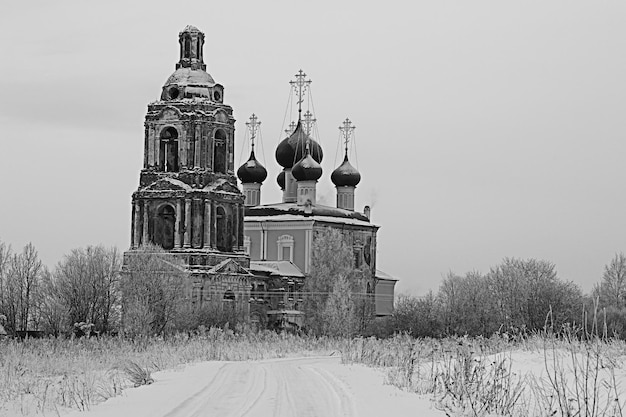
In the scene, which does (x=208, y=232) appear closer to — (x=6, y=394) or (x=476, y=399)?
(x=6, y=394)

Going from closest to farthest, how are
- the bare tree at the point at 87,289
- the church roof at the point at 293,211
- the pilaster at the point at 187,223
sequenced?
1. the bare tree at the point at 87,289
2. the pilaster at the point at 187,223
3. the church roof at the point at 293,211

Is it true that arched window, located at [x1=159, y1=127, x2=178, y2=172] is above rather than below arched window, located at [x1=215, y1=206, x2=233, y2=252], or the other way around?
above

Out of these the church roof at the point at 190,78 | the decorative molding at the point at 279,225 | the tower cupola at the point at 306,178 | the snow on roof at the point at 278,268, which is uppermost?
the church roof at the point at 190,78

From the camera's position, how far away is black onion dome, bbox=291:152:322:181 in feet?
244

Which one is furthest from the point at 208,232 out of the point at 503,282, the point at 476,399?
the point at 476,399

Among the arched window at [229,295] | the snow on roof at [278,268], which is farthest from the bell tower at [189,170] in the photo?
the snow on roof at [278,268]

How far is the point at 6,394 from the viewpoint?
17969mm

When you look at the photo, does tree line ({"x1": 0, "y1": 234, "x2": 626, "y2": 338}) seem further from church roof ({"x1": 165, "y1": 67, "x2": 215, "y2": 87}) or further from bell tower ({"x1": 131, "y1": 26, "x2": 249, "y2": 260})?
church roof ({"x1": 165, "y1": 67, "x2": 215, "y2": 87})

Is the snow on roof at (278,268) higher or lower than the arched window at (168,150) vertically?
lower

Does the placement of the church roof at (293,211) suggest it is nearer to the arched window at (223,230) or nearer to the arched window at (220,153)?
the arched window at (223,230)

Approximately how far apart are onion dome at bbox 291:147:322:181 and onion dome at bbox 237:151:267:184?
540cm

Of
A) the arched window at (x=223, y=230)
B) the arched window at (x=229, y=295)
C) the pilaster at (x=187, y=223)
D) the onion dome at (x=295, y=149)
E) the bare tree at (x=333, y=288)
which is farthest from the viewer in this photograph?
the onion dome at (x=295, y=149)

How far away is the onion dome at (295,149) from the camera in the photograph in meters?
78.1

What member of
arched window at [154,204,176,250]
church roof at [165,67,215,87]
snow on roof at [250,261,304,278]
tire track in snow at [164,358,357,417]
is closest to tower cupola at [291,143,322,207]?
snow on roof at [250,261,304,278]
